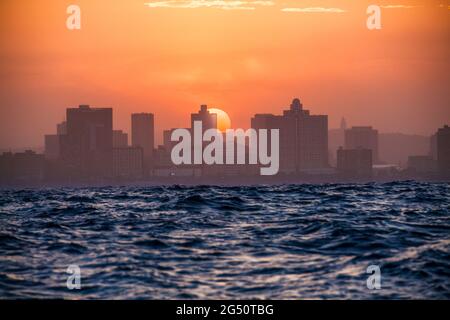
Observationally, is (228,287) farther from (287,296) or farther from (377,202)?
(377,202)

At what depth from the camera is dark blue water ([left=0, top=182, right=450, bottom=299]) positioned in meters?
17.0

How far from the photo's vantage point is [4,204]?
1624 inches

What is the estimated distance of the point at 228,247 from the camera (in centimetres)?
2208

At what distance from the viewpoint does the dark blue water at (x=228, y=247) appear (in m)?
17.0

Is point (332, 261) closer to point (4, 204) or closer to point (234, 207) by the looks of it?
point (234, 207)

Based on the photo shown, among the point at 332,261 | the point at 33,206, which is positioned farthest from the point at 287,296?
the point at 33,206
